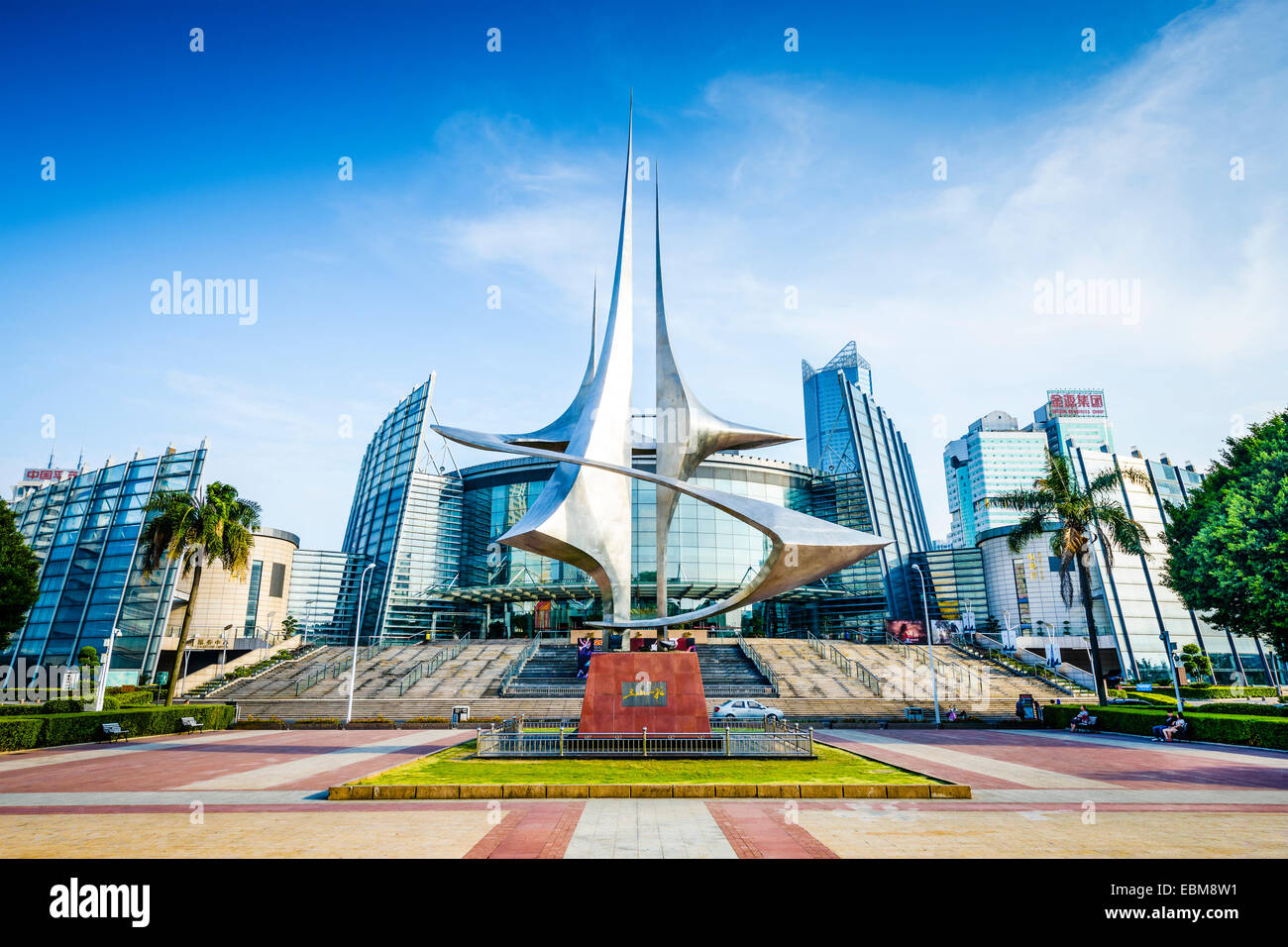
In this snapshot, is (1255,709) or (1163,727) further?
(1255,709)

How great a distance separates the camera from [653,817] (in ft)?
Answer: 35.4

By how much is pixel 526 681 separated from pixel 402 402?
54253 mm

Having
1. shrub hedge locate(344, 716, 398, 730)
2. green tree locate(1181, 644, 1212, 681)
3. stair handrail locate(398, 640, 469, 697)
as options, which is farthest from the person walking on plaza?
green tree locate(1181, 644, 1212, 681)

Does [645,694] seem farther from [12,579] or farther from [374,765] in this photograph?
[12,579]

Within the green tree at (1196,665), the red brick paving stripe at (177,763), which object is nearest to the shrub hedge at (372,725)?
the red brick paving stripe at (177,763)

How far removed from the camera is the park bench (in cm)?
2586

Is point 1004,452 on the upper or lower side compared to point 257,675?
upper

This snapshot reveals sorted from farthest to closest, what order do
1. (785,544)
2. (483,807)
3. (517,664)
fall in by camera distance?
1. (517,664)
2. (785,544)
3. (483,807)

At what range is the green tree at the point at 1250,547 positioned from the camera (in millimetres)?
22617

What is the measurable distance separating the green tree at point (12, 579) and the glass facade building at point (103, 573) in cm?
1781

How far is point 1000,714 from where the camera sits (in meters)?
32.6

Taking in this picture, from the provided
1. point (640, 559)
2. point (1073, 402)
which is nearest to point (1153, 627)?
point (640, 559)

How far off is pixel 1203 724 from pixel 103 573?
64137mm
